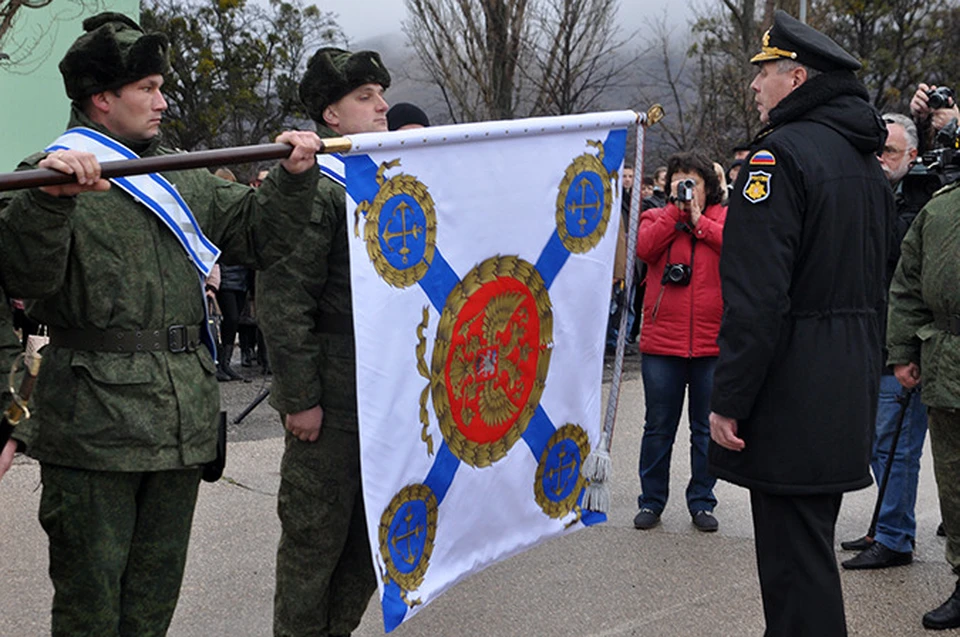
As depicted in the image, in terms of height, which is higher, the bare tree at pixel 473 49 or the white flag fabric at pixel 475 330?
the bare tree at pixel 473 49

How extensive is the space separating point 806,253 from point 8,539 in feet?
11.9

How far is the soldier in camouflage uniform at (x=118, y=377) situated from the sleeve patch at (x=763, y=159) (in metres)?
1.29

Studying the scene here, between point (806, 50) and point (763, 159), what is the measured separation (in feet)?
1.24

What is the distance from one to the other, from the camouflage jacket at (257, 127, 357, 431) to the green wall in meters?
12.2

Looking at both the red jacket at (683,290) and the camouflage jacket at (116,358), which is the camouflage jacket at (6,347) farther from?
the red jacket at (683,290)

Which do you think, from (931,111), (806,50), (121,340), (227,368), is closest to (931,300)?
(806,50)

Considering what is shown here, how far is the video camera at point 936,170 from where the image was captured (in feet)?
15.1

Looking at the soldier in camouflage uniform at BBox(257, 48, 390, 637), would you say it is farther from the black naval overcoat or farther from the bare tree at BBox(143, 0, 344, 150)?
the bare tree at BBox(143, 0, 344, 150)

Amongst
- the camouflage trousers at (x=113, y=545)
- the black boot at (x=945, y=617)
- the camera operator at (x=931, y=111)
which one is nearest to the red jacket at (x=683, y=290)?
the camera operator at (x=931, y=111)

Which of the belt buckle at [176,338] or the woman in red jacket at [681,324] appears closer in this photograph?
the belt buckle at [176,338]

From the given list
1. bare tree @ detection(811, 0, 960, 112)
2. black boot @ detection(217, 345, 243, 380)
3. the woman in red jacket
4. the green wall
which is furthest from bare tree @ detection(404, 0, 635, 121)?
the woman in red jacket

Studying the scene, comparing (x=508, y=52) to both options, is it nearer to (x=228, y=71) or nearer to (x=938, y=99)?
(x=228, y=71)

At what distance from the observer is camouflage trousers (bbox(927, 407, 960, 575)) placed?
4.23 metres

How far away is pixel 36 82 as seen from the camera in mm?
14805
